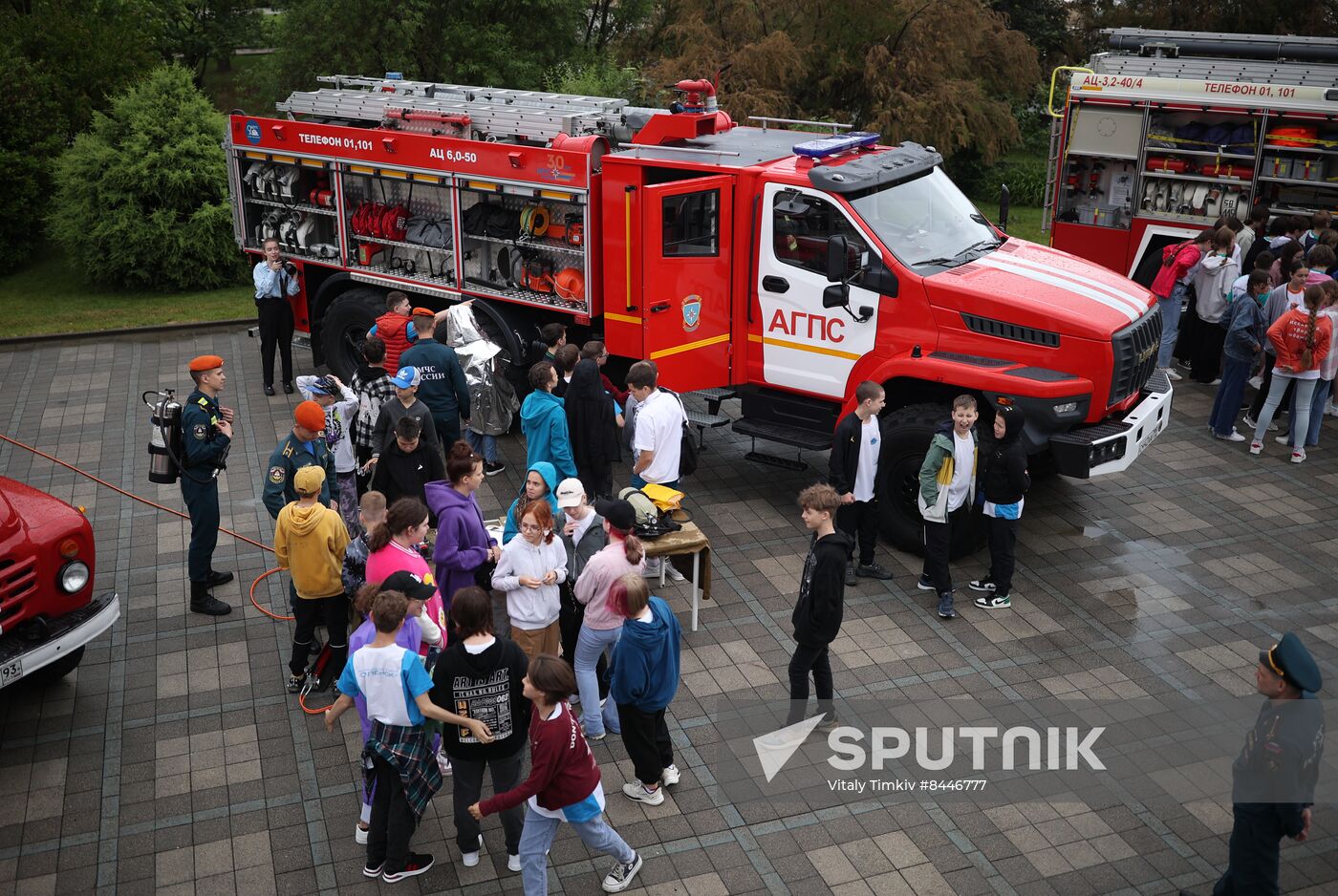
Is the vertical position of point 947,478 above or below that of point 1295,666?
below

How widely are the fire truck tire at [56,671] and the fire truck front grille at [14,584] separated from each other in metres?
0.81

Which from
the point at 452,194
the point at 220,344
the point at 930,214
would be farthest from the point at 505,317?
the point at 220,344

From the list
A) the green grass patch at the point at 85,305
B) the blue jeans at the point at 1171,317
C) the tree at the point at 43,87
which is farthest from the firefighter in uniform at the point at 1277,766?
the tree at the point at 43,87

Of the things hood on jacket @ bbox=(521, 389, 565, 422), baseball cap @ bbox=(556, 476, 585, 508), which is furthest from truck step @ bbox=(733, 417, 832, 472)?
baseball cap @ bbox=(556, 476, 585, 508)

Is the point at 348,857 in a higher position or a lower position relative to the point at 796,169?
lower

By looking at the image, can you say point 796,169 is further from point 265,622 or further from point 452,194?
point 265,622

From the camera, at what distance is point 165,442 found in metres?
8.15

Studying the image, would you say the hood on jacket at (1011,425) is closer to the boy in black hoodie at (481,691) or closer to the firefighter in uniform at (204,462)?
the boy in black hoodie at (481,691)

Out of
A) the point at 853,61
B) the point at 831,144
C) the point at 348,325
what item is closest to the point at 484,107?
the point at 348,325

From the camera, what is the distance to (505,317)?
37.8 feet

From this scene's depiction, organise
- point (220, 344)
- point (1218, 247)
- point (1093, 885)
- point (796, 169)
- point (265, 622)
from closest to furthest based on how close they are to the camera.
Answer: point (1093, 885)
point (265, 622)
point (796, 169)
point (1218, 247)
point (220, 344)

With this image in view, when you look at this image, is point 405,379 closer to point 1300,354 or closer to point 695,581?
point 695,581

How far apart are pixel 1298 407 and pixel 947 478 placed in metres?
4.99

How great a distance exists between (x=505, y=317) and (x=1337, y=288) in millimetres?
7797
